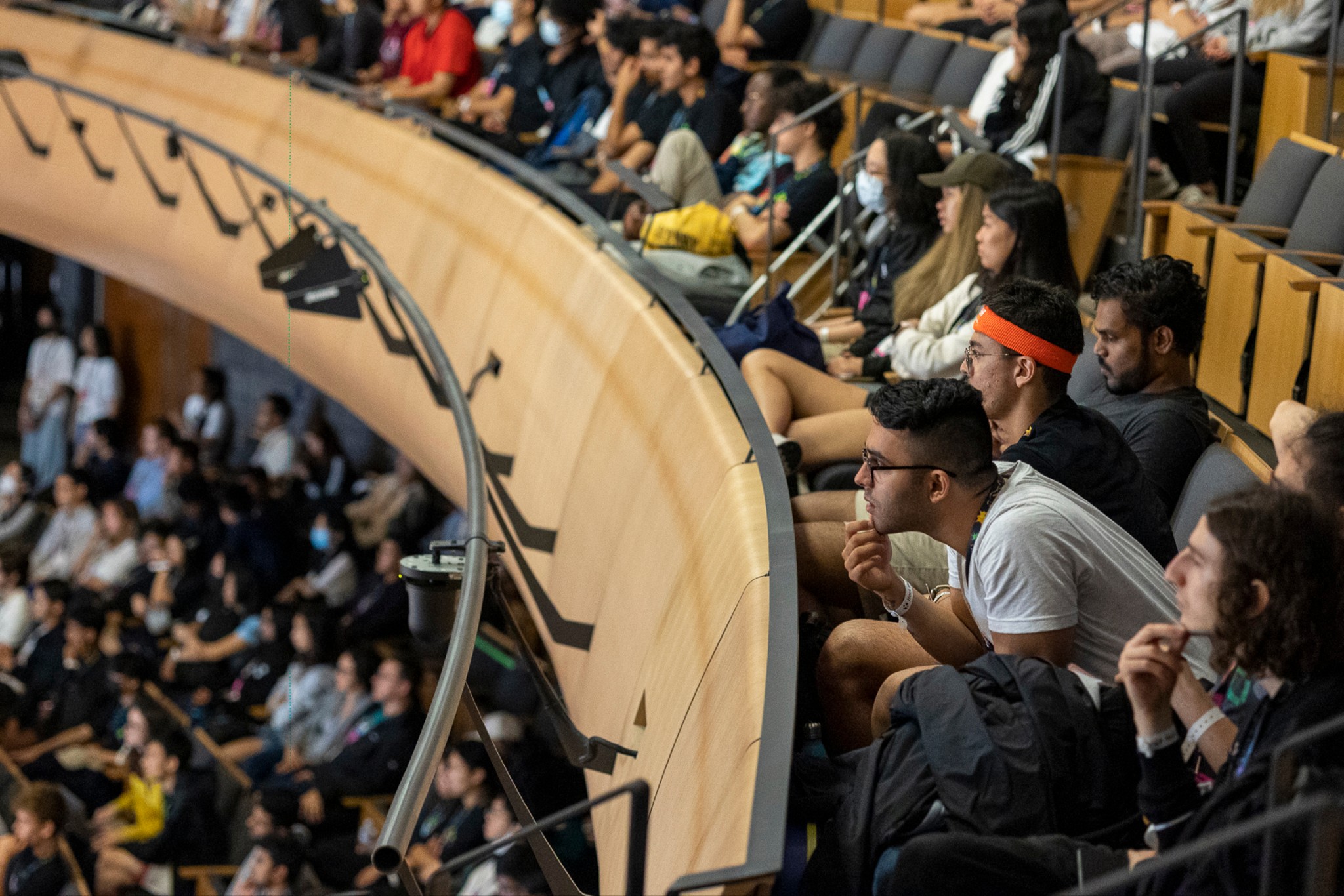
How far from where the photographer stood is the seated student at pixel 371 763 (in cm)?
643

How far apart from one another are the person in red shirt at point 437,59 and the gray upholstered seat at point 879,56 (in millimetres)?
2020

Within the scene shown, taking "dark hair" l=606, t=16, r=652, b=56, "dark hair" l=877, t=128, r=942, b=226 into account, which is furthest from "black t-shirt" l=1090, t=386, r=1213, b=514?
"dark hair" l=606, t=16, r=652, b=56

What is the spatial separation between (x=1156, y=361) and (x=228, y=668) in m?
6.41

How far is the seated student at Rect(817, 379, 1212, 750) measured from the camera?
2191 millimetres

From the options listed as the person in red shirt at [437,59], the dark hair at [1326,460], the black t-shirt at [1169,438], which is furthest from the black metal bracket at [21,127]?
the dark hair at [1326,460]

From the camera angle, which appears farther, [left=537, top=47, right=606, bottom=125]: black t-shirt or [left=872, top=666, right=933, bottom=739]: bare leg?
[left=537, top=47, right=606, bottom=125]: black t-shirt

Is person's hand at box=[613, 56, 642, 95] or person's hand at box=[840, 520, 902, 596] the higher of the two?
person's hand at box=[613, 56, 642, 95]

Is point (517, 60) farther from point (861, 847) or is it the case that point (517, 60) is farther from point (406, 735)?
point (861, 847)

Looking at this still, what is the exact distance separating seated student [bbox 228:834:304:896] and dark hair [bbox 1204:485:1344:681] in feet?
17.4

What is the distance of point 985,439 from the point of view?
2.35 metres

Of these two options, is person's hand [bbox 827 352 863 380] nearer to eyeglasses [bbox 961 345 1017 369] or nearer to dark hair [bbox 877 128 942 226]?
dark hair [bbox 877 128 942 226]

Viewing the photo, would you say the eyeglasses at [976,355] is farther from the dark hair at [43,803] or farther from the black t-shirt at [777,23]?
the dark hair at [43,803]

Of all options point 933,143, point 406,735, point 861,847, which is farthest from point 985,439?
point 406,735

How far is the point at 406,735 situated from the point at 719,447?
3.81 meters
